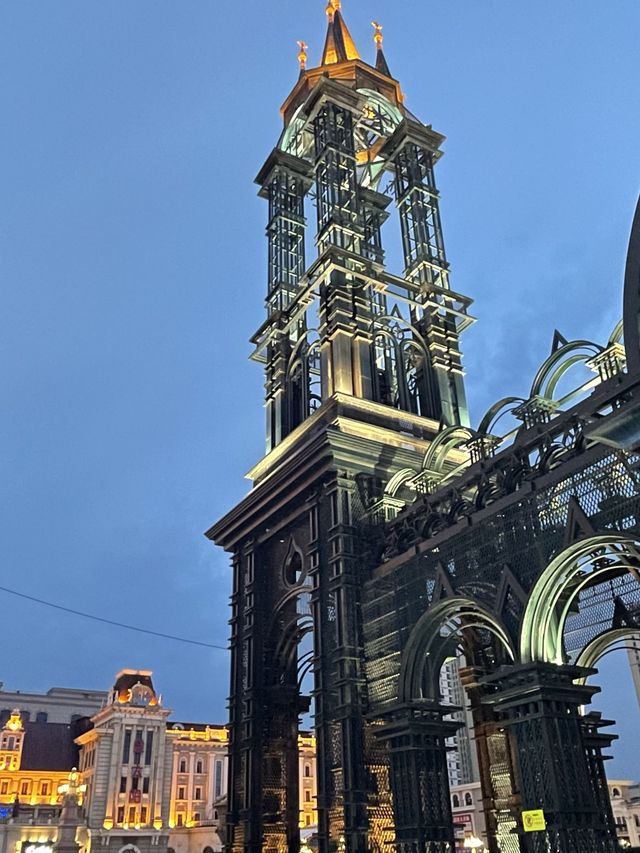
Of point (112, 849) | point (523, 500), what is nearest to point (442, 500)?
point (523, 500)

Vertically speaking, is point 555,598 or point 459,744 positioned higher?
point 459,744

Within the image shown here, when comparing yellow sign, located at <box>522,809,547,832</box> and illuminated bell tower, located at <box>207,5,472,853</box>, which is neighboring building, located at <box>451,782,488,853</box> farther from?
yellow sign, located at <box>522,809,547,832</box>

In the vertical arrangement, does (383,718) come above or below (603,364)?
below

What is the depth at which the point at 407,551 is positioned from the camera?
22000 millimetres

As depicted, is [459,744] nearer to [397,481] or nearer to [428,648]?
[397,481]

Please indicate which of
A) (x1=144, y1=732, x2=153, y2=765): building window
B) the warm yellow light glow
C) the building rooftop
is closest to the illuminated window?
(x1=144, y1=732, x2=153, y2=765): building window

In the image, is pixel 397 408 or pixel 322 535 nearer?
pixel 322 535

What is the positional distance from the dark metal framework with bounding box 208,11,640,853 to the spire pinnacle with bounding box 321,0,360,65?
3829mm

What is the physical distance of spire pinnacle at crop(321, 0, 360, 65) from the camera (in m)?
39.4

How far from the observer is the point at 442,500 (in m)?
21.5

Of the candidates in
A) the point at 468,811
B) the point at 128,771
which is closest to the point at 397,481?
the point at 468,811

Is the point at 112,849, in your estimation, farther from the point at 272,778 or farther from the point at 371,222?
the point at 371,222

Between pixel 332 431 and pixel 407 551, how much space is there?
15.6ft

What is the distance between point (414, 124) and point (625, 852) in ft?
96.8
